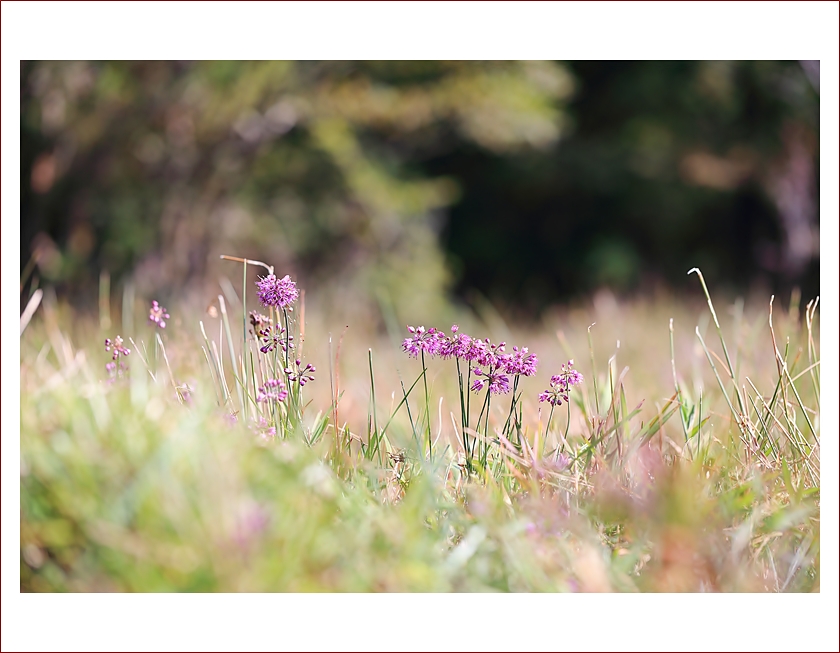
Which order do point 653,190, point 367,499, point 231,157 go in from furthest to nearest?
point 653,190 → point 231,157 → point 367,499

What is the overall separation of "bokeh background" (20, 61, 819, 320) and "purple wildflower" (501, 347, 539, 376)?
78.4 inches

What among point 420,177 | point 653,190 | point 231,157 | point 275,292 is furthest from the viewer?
point 653,190

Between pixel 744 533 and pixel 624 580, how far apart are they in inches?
8.0

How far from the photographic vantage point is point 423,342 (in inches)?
58.9

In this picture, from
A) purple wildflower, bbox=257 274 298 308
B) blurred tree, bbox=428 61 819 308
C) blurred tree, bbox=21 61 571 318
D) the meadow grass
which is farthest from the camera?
blurred tree, bbox=428 61 819 308

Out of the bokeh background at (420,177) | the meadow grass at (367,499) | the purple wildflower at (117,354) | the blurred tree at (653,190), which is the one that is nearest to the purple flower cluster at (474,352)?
the meadow grass at (367,499)

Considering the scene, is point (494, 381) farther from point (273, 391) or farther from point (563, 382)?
point (273, 391)

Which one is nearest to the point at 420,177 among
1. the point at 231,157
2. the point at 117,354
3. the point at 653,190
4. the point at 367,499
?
the point at 231,157

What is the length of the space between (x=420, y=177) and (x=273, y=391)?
26.4ft

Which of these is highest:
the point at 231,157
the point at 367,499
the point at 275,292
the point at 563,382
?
the point at 231,157

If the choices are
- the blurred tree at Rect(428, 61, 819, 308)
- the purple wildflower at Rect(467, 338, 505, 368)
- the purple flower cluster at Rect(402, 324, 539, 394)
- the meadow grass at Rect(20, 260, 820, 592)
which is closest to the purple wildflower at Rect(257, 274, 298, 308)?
the meadow grass at Rect(20, 260, 820, 592)

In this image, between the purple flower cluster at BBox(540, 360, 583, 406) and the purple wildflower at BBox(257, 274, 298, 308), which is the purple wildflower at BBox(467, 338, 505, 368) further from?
the purple wildflower at BBox(257, 274, 298, 308)

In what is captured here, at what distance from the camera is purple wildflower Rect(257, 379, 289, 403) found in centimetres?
148

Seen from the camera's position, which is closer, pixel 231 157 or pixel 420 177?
pixel 231 157
